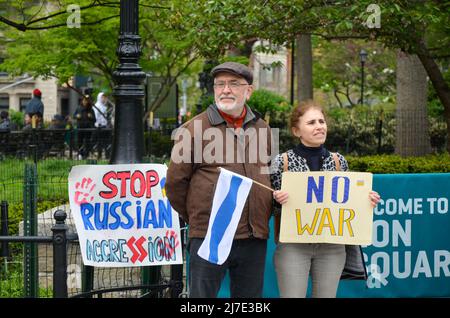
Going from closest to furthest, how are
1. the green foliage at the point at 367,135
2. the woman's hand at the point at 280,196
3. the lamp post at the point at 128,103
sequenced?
the woman's hand at the point at 280,196 < the lamp post at the point at 128,103 < the green foliage at the point at 367,135

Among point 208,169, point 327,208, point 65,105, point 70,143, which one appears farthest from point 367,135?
point 65,105

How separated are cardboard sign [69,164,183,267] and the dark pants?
91 centimetres

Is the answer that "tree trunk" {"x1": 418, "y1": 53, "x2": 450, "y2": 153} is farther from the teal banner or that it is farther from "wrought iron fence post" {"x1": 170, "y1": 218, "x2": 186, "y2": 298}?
"wrought iron fence post" {"x1": 170, "y1": 218, "x2": 186, "y2": 298}

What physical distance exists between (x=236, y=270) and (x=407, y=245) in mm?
2360

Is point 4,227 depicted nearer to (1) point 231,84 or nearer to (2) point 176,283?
(2) point 176,283

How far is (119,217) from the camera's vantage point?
6.40 meters

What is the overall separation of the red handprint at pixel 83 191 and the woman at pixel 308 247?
1.43 meters

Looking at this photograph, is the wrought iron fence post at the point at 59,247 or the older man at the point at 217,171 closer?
the older man at the point at 217,171

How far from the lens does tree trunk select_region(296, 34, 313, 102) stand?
75.2ft

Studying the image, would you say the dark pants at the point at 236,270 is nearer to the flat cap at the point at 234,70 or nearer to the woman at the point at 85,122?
the flat cap at the point at 234,70

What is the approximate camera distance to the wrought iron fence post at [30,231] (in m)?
7.55

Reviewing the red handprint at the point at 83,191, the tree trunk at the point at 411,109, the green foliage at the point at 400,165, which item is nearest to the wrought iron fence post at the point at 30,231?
the red handprint at the point at 83,191

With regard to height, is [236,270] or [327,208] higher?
[327,208]
